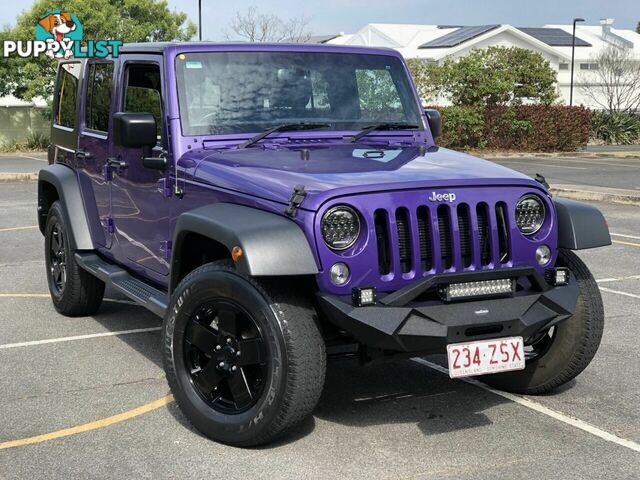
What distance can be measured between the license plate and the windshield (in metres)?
1.86

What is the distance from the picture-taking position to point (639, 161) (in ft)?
93.4

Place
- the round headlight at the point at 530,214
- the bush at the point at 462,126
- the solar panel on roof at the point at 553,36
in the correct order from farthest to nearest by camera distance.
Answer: the solar panel on roof at the point at 553,36 < the bush at the point at 462,126 < the round headlight at the point at 530,214

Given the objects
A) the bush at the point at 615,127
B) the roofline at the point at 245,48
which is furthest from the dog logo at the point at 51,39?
the roofline at the point at 245,48

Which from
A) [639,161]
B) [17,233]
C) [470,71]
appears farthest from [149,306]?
[470,71]

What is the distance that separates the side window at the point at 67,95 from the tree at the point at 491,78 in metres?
25.6

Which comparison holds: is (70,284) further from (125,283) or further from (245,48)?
(245,48)

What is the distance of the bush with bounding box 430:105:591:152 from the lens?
103 feet

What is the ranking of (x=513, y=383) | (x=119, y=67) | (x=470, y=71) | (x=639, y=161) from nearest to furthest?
(x=513, y=383)
(x=119, y=67)
(x=639, y=161)
(x=470, y=71)

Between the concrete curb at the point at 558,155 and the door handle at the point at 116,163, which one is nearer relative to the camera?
the door handle at the point at 116,163

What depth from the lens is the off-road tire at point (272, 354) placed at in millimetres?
4000

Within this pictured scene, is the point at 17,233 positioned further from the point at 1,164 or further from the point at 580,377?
the point at 1,164

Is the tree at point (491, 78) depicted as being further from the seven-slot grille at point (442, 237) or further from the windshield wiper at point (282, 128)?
the seven-slot grille at point (442, 237)

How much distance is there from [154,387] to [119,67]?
2183mm

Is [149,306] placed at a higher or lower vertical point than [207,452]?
higher
